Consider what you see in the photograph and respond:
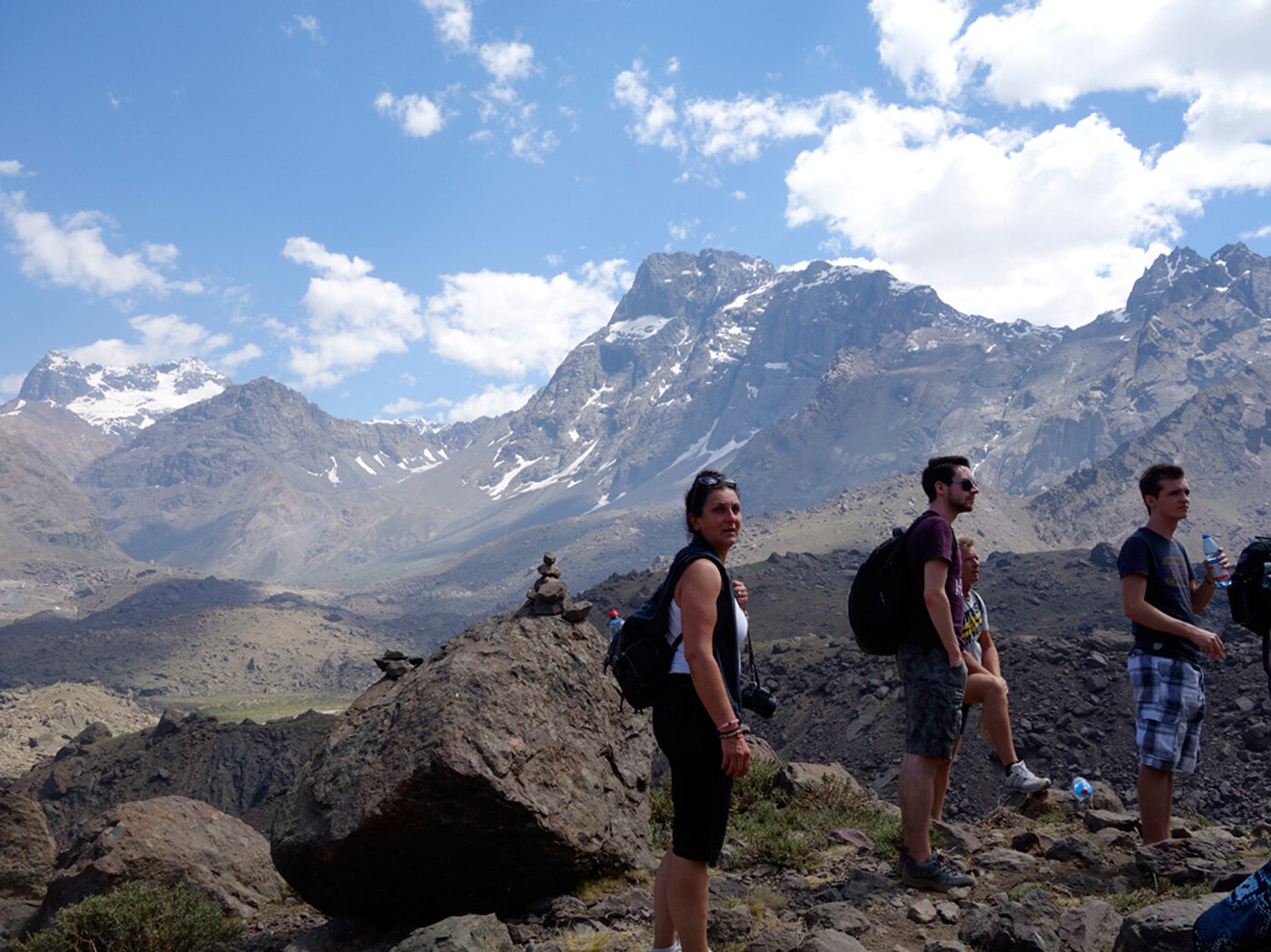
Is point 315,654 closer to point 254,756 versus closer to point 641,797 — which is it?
point 254,756

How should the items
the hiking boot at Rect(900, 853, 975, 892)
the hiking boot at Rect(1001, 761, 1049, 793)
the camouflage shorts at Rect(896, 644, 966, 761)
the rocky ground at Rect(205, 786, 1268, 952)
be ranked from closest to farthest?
the rocky ground at Rect(205, 786, 1268, 952)
the camouflage shorts at Rect(896, 644, 966, 761)
the hiking boot at Rect(900, 853, 975, 892)
the hiking boot at Rect(1001, 761, 1049, 793)

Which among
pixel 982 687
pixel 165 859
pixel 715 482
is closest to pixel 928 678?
pixel 982 687

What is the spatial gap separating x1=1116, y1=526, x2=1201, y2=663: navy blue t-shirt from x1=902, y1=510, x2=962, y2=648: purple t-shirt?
137 centimetres

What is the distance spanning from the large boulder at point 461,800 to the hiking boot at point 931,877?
2.24 m

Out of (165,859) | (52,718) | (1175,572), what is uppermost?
(1175,572)

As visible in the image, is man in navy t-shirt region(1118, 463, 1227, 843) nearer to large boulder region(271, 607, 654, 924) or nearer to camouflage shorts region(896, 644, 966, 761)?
camouflage shorts region(896, 644, 966, 761)

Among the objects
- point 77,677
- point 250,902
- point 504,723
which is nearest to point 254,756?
point 250,902

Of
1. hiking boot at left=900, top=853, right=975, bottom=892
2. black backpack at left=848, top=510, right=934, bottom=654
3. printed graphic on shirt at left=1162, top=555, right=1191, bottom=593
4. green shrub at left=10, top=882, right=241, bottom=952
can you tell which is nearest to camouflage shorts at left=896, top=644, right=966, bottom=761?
black backpack at left=848, top=510, right=934, bottom=654

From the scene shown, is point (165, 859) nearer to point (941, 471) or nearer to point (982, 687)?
point (982, 687)

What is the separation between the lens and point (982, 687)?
7.16m

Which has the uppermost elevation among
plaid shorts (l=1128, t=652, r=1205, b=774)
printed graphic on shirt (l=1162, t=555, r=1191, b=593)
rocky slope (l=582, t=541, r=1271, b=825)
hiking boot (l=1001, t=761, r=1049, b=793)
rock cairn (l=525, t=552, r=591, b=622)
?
printed graphic on shirt (l=1162, t=555, r=1191, b=593)

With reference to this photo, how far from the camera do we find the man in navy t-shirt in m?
6.30

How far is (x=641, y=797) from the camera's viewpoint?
7.69 metres

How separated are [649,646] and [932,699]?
262 centimetres
